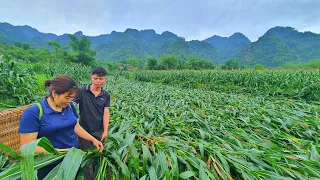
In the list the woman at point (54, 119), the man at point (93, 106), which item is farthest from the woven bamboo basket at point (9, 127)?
the woman at point (54, 119)

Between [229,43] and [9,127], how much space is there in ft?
362

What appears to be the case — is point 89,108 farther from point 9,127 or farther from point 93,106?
point 9,127

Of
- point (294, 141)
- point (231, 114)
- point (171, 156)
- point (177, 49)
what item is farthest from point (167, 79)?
point (177, 49)

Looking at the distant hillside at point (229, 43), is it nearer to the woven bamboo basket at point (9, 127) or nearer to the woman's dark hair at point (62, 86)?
the woven bamboo basket at point (9, 127)

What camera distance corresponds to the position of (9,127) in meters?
1.98

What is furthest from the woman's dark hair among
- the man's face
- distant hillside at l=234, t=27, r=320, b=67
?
distant hillside at l=234, t=27, r=320, b=67

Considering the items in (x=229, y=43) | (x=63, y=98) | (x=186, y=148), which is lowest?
(x=186, y=148)

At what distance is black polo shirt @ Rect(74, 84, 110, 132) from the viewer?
7.41 ft

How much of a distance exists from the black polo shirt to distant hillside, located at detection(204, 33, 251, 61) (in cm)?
8872

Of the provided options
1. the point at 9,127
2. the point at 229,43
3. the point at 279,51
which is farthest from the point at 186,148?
the point at 229,43

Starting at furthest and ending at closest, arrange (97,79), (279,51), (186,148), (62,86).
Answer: (279,51) < (97,79) < (186,148) < (62,86)

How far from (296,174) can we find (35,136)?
196 cm

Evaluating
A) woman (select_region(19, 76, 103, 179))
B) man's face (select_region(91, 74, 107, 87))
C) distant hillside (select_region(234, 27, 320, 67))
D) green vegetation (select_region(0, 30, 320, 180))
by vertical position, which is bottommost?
green vegetation (select_region(0, 30, 320, 180))

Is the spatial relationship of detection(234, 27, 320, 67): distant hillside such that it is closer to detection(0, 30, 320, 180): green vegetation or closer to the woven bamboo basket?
detection(0, 30, 320, 180): green vegetation
